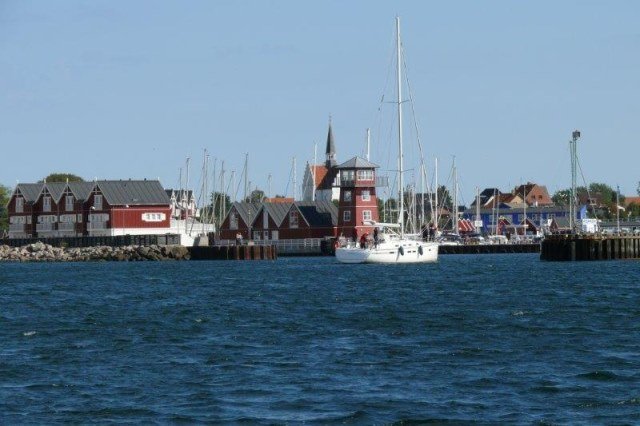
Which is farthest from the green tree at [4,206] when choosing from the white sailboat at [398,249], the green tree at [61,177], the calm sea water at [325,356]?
the calm sea water at [325,356]

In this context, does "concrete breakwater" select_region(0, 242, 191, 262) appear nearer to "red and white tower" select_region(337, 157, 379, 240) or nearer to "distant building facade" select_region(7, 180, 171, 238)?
"distant building facade" select_region(7, 180, 171, 238)

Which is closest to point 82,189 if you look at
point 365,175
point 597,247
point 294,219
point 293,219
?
point 293,219

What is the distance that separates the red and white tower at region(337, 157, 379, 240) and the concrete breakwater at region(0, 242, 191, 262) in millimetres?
17112

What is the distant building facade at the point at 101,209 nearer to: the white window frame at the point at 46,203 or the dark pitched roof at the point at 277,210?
the white window frame at the point at 46,203

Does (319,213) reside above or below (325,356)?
above

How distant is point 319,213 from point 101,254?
2686cm

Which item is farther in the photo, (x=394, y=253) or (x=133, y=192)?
(x=133, y=192)

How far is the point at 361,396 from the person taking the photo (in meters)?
26.8

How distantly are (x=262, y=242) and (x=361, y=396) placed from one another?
378 feet

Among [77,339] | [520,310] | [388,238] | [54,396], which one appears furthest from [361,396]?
[388,238]

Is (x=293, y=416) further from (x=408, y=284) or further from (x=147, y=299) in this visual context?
(x=408, y=284)

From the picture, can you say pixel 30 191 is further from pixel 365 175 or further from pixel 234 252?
pixel 365 175

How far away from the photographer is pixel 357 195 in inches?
5128

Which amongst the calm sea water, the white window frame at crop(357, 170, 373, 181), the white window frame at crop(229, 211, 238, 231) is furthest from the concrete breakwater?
the calm sea water
